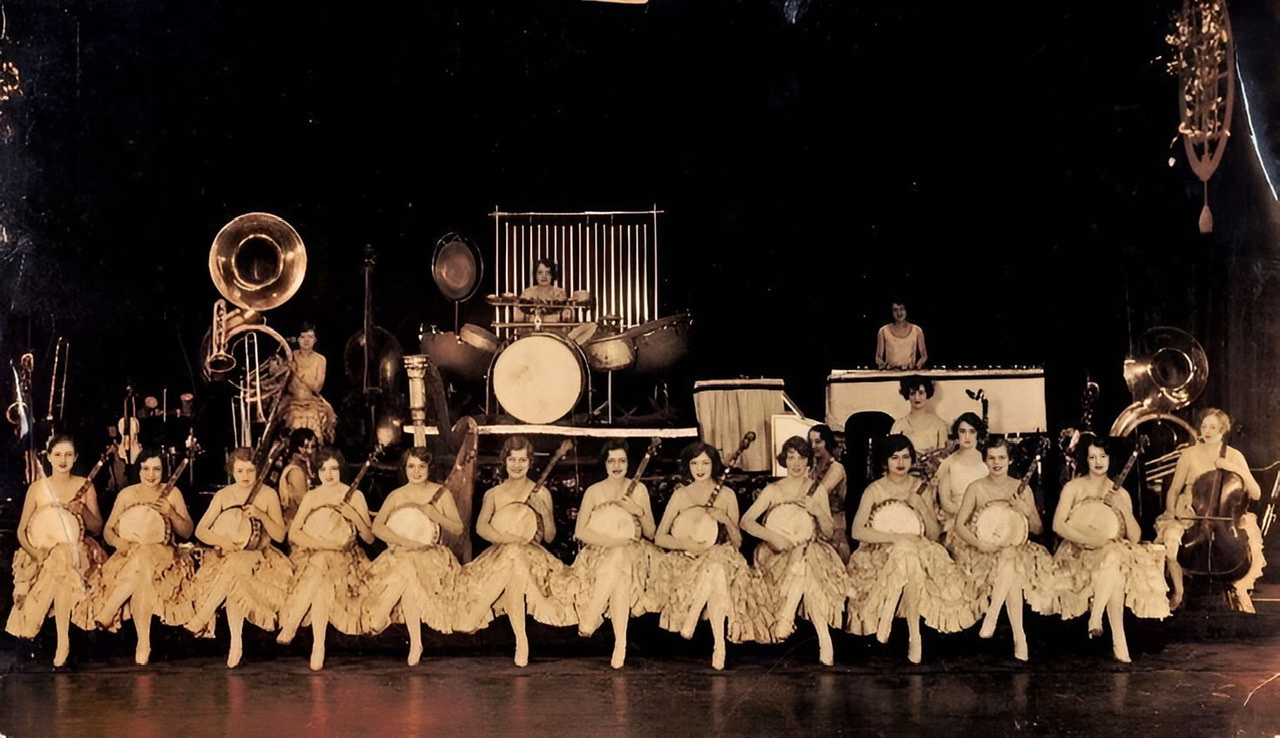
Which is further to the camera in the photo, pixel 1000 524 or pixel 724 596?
pixel 1000 524

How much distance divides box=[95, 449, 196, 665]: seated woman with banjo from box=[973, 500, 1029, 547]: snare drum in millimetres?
3940

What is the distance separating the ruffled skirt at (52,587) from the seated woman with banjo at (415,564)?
140 cm

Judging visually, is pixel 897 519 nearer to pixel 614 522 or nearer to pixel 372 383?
pixel 614 522

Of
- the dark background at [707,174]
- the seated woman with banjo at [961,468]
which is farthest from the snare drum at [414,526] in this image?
the seated woman with banjo at [961,468]

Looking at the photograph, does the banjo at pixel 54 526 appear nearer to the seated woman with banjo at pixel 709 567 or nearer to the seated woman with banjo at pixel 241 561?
the seated woman with banjo at pixel 241 561

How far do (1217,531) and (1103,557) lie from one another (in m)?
0.93

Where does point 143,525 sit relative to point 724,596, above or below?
above

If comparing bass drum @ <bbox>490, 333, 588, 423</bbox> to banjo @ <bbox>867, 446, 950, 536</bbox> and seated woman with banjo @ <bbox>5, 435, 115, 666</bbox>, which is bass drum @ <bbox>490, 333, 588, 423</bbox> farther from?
seated woman with banjo @ <bbox>5, 435, 115, 666</bbox>

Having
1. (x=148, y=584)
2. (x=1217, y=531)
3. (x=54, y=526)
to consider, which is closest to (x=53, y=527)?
(x=54, y=526)

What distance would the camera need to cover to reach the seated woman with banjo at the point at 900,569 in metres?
6.91

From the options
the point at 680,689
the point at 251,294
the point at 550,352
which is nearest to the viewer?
the point at 680,689

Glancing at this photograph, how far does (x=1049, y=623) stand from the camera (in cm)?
704

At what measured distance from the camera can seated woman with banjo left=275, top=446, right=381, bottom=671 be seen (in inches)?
272

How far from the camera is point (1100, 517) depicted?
23.1 feet
